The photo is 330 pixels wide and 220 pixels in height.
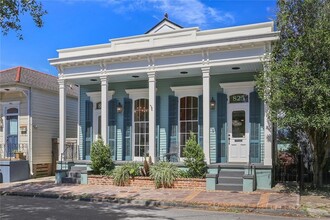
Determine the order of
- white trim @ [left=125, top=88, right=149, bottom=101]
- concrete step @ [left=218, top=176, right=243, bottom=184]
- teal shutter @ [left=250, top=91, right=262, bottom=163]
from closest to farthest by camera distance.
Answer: concrete step @ [left=218, top=176, right=243, bottom=184] → teal shutter @ [left=250, top=91, right=262, bottom=163] → white trim @ [left=125, top=88, right=149, bottom=101]

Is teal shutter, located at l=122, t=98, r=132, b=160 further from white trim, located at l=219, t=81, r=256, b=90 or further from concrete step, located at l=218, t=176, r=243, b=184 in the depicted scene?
concrete step, located at l=218, t=176, r=243, b=184

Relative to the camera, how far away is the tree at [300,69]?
405 inches

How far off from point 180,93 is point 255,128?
3598 mm

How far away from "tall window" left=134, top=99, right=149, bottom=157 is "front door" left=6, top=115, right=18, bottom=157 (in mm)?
6092

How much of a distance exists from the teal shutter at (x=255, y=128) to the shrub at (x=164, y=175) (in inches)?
128

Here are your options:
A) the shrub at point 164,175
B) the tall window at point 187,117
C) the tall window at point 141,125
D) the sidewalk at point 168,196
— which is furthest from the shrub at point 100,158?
the tall window at point 187,117

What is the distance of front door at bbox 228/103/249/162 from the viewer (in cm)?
1495

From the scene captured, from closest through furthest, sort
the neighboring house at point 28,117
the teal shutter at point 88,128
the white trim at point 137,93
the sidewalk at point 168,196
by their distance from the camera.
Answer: the sidewalk at point 168,196, the white trim at point 137,93, the neighboring house at point 28,117, the teal shutter at point 88,128

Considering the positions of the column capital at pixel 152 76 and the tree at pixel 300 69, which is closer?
the tree at pixel 300 69

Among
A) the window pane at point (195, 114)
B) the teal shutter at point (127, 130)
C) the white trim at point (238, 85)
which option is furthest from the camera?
the teal shutter at point (127, 130)

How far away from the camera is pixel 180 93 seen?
1617cm

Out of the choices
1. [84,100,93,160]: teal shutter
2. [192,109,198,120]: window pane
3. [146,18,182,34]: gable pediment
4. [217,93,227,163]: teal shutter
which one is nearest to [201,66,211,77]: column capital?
[217,93,227,163]: teal shutter

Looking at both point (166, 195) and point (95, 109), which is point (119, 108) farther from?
point (166, 195)

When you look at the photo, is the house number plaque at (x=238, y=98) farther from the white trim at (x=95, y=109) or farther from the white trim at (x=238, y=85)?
the white trim at (x=95, y=109)
